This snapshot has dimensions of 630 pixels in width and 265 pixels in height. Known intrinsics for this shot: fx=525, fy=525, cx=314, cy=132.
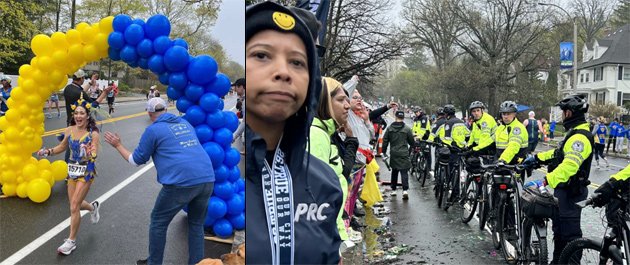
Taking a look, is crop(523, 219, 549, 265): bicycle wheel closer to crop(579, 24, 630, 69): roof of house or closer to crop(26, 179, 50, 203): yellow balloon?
crop(26, 179, 50, 203): yellow balloon

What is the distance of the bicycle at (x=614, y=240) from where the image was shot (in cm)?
A: 413

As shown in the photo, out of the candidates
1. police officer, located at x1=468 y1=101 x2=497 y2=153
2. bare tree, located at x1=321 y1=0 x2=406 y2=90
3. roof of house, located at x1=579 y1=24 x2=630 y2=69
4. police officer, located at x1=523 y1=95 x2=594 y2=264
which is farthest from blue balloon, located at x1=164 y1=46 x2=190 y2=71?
roof of house, located at x1=579 y1=24 x2=630 y2=69

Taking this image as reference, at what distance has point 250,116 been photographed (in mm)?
1258

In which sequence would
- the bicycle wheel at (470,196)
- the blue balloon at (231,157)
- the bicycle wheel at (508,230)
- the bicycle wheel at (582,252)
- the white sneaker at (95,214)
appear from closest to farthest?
the white sneaker at (95,214) → the blue balloon at (231,157) → the bicycle wheel at (582,252) → the bicycle wheel at (508,230) → the bicycle wheel at (470,196)

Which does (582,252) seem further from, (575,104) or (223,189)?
(223,189)

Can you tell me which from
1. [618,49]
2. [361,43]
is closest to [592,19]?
[618,49]

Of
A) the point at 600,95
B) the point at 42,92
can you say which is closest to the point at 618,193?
the point at 42,92

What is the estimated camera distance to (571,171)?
16.1ft

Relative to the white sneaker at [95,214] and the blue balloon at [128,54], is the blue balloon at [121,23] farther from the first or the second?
the white sneaker at [95,214]

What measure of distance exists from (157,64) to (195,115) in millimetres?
206

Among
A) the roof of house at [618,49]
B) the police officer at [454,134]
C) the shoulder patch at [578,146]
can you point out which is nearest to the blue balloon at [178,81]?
the shoulder patch at [578,146]

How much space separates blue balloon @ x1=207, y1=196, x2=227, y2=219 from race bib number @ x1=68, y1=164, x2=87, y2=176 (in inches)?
15.9

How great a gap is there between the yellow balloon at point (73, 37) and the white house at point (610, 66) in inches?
1776

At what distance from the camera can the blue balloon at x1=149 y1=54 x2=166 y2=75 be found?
52.9 inches
